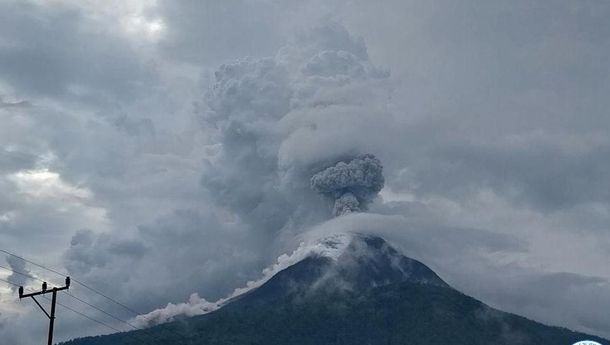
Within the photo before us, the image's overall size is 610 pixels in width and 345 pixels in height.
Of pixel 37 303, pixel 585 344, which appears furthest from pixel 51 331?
pixel 585 344

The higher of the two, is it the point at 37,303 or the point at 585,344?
the point at 37,303

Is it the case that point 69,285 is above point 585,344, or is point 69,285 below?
above

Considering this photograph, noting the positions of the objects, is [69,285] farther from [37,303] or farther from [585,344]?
[585,344]

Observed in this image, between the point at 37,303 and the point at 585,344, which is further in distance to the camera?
the point at 585,344

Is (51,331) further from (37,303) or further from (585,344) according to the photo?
(585,344)

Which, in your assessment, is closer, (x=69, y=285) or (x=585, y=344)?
(x=69, y=285)

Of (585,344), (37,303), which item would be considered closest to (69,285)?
(37,303)

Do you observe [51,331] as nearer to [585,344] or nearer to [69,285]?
[69,285]
